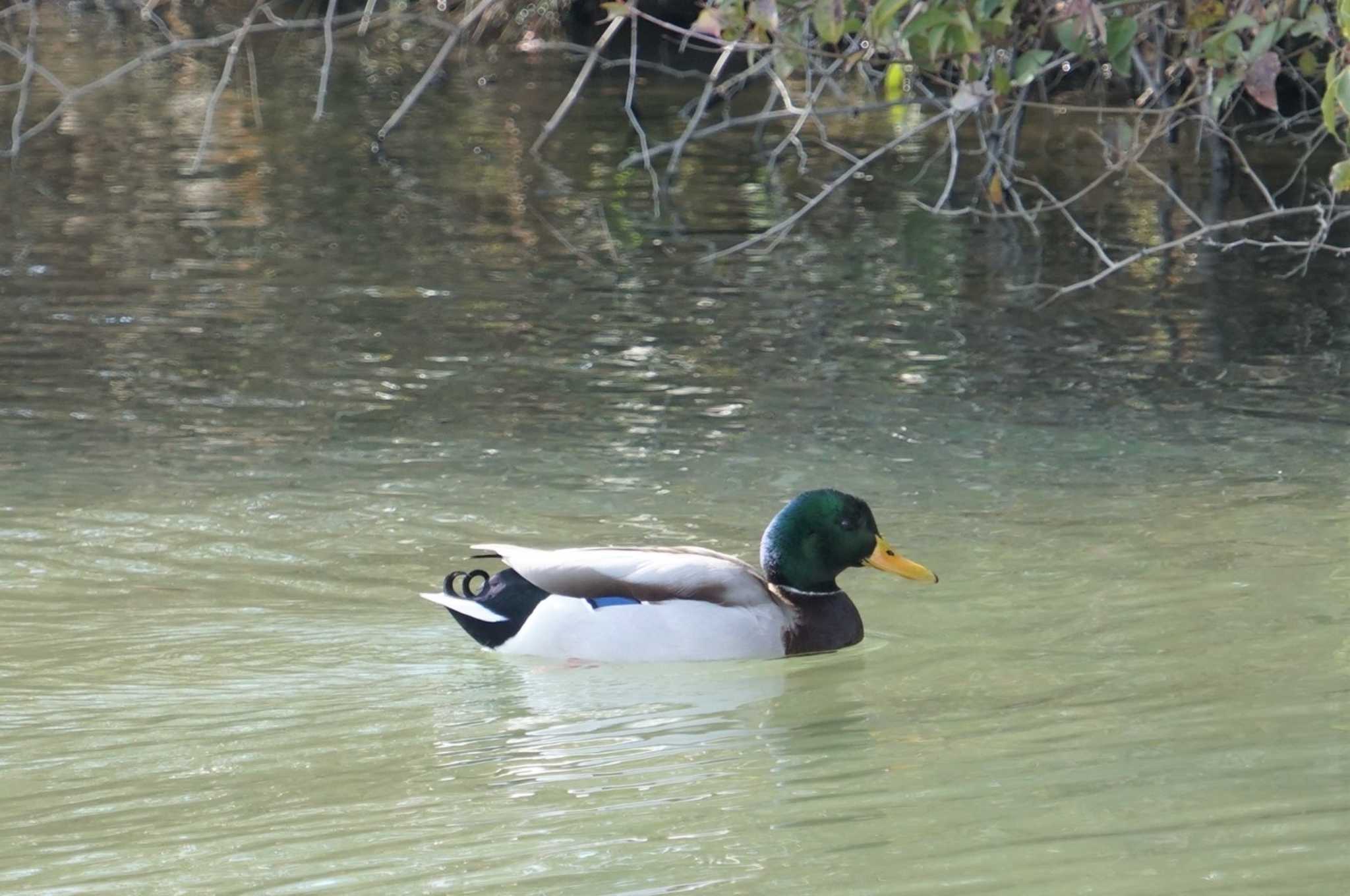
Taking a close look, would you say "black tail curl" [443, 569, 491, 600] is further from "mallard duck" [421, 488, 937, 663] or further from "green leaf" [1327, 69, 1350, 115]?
"green leaf" [1327, 69, 1350, 115]

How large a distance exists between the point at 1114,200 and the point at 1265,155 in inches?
171

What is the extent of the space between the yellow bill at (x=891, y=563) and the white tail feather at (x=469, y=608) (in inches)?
52.6

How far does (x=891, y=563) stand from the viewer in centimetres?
765

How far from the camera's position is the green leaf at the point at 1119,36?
8688mm

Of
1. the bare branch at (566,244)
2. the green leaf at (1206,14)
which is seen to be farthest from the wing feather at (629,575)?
the bare branch at (566,244)

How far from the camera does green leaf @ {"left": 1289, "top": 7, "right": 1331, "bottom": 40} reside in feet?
27.1

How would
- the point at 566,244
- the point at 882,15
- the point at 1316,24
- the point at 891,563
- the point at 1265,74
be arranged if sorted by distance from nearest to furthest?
the point at 891,563, the point at 882,15, the point at 1316,24, the point at 1265,74, the point at 566,244

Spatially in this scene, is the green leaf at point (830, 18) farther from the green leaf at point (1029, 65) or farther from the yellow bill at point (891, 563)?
the yellow bill at point (891, 563)

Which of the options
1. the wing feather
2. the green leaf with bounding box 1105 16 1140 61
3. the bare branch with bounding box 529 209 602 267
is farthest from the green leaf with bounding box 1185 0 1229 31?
the bare branch with bounding box 529 209 602 267

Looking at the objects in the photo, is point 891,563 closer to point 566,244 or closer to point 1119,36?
point 1119,36

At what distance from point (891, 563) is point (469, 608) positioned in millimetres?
1495

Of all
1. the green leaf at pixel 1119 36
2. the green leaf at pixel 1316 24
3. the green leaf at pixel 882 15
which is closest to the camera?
the green leaf at pixel 882 15

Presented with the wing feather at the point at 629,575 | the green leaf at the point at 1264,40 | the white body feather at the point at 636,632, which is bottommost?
the white body feather at the point at 636,632

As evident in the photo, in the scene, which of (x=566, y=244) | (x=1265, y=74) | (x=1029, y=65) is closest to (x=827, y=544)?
(x=1029, y=65)
